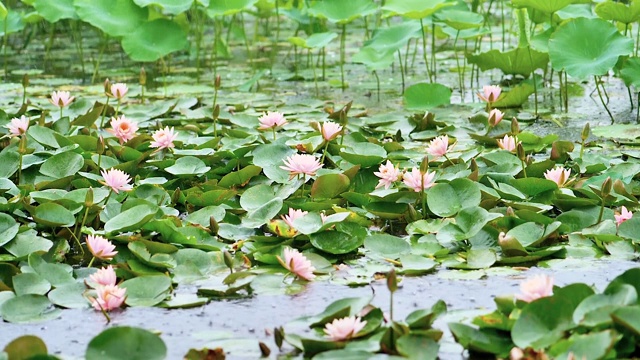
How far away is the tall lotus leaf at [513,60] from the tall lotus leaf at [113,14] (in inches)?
72.8

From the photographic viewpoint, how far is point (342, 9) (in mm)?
4879

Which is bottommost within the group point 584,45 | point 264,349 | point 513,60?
point 264,349

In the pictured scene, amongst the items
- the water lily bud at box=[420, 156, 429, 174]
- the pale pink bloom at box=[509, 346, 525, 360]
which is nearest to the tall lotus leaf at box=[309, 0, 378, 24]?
the water lily bud at box=[420, 156, 429, 174]

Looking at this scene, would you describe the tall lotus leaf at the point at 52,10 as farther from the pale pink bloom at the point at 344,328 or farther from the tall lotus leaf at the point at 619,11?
the pale pink bloom at the point at 344,328

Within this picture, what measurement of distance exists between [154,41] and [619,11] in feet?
7.86

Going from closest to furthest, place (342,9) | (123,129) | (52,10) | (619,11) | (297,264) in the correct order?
1. (297,264)
2. (123,129)
3. (619,11)
4. (342,9)
5. (52,10)

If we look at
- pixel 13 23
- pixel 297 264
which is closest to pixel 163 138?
pixel 297 264

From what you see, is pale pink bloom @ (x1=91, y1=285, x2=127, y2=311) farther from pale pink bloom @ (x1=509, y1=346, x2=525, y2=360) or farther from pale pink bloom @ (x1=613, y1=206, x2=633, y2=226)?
pale pink bloom @ (x1=613, y1=206, x2=633, y2=226)

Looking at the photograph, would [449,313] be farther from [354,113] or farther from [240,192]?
[354,113]

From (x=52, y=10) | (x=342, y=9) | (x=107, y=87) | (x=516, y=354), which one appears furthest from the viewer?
(x=52, y=10)

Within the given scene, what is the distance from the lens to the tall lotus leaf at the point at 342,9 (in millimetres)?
4855

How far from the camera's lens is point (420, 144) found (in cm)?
353

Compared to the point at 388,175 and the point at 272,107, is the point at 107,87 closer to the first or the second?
the point at 272,107

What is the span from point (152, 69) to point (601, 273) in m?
3.93
